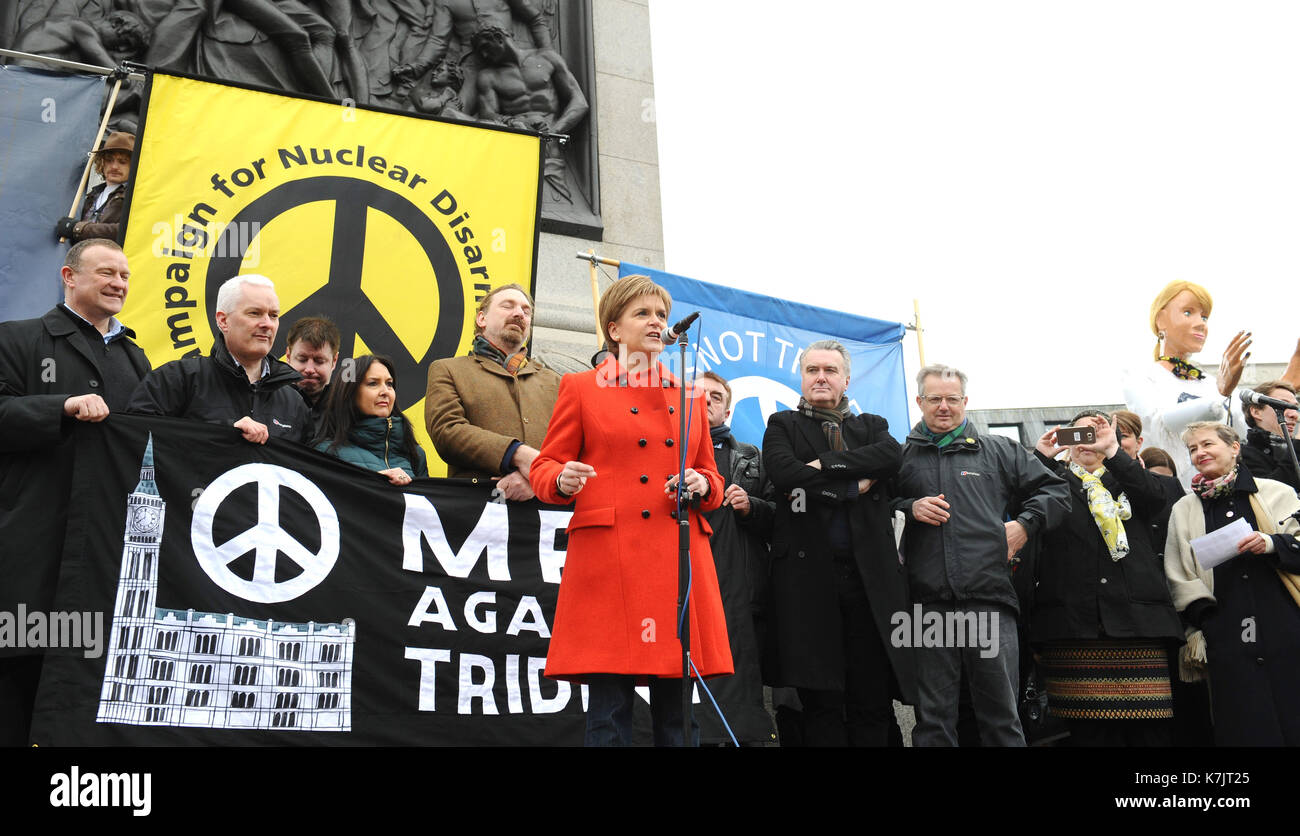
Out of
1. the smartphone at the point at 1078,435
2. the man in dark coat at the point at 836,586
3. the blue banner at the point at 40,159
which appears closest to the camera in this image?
the man in dark coat at the point at 836,586

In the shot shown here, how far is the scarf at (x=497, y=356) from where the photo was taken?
21.7 feet

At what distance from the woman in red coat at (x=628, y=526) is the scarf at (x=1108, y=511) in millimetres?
3159

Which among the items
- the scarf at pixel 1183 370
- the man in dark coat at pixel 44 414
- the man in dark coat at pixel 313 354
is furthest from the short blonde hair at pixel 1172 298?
the man in dark coat at pixel 44 414

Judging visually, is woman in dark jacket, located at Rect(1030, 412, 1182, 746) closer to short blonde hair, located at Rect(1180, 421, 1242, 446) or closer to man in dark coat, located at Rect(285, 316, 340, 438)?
short blonde hair, located at Rect(1180, 421, 1242, 446)

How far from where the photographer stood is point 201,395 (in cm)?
581

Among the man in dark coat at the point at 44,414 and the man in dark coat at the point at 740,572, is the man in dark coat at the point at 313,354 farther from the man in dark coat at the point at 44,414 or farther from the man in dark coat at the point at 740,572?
the man in dark coat at the point at 740,572

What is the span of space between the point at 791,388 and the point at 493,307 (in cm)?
446

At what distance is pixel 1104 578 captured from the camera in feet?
22.6

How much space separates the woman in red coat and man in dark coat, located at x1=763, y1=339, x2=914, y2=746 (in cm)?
171

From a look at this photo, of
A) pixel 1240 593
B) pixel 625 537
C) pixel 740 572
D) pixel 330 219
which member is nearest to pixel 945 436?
pixel 740 572

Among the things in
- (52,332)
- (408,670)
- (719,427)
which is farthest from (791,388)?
(52,332)

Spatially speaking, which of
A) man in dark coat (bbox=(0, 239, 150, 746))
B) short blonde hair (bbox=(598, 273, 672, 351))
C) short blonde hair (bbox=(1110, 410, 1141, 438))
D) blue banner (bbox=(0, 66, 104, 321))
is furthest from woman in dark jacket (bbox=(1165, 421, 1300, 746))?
blue banner (bbox=(0, 66, 104, 321))

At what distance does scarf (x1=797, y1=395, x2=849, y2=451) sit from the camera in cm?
675
